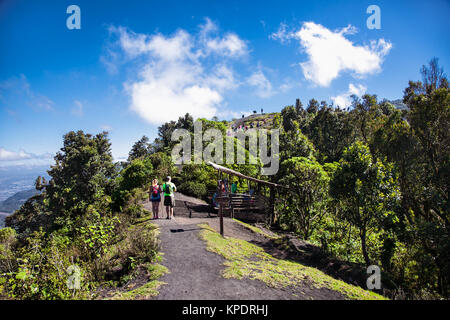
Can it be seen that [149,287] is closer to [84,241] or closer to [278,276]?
[84,241]

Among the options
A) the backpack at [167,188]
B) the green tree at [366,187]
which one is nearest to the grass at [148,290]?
the backpack at [167,188]

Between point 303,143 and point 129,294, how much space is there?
15.8m

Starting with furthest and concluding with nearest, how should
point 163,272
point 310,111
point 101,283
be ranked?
point 310,111 < point 163,272 < point 101,283

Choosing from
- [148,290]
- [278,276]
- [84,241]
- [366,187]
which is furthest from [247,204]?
[148,290]

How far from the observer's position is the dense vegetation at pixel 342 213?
5.46 meters

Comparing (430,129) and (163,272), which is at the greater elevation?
(430,129)

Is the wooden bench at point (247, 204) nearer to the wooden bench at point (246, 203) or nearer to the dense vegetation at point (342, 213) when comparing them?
the wooden bench at point (246, 203)

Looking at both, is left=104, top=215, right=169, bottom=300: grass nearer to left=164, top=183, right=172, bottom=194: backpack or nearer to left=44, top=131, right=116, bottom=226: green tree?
left=164, top=183, right=172, bottom=194: backpack

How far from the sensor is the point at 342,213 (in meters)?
10.7

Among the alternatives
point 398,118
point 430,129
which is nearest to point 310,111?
point 398,118

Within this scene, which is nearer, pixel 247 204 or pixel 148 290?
pixel 148 290
